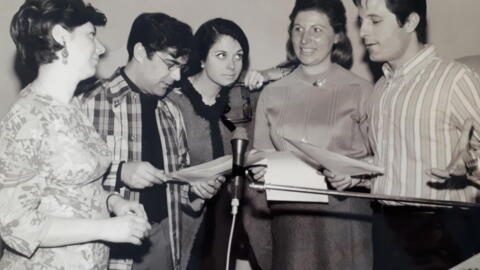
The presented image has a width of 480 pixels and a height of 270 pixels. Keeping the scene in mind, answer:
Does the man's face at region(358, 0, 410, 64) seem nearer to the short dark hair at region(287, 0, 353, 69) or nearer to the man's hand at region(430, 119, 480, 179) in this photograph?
the short dark hair at region(287, 0, 353, 69)

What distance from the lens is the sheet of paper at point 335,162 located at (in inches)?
69.9

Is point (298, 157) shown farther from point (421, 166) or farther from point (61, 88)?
point (61, 88)

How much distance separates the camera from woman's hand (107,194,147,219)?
173 cm

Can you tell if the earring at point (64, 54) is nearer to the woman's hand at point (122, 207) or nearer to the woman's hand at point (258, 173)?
the woman's hand at point (122, 207)

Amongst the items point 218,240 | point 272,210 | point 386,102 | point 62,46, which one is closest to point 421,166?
point 386,102

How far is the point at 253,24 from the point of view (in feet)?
6.59

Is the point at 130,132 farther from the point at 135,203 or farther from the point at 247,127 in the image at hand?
the point at 247,127

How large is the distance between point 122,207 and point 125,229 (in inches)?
2.8

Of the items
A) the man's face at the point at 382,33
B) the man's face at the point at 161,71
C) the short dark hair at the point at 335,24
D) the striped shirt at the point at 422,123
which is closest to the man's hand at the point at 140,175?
the man's face at the point at 161,71

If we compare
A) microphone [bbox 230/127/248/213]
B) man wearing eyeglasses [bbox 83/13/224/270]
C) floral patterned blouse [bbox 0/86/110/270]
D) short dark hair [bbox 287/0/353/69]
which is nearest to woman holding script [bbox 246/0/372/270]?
short dark hair [bbox 287/0/353/69]

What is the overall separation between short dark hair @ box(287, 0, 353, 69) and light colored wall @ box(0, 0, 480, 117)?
0.02 meters

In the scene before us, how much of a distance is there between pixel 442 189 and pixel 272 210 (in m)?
0.60

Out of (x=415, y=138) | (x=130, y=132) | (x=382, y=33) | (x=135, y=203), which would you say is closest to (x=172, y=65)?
(x=130, y=132)

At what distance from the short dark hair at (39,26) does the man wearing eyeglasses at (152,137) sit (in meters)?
0.19
